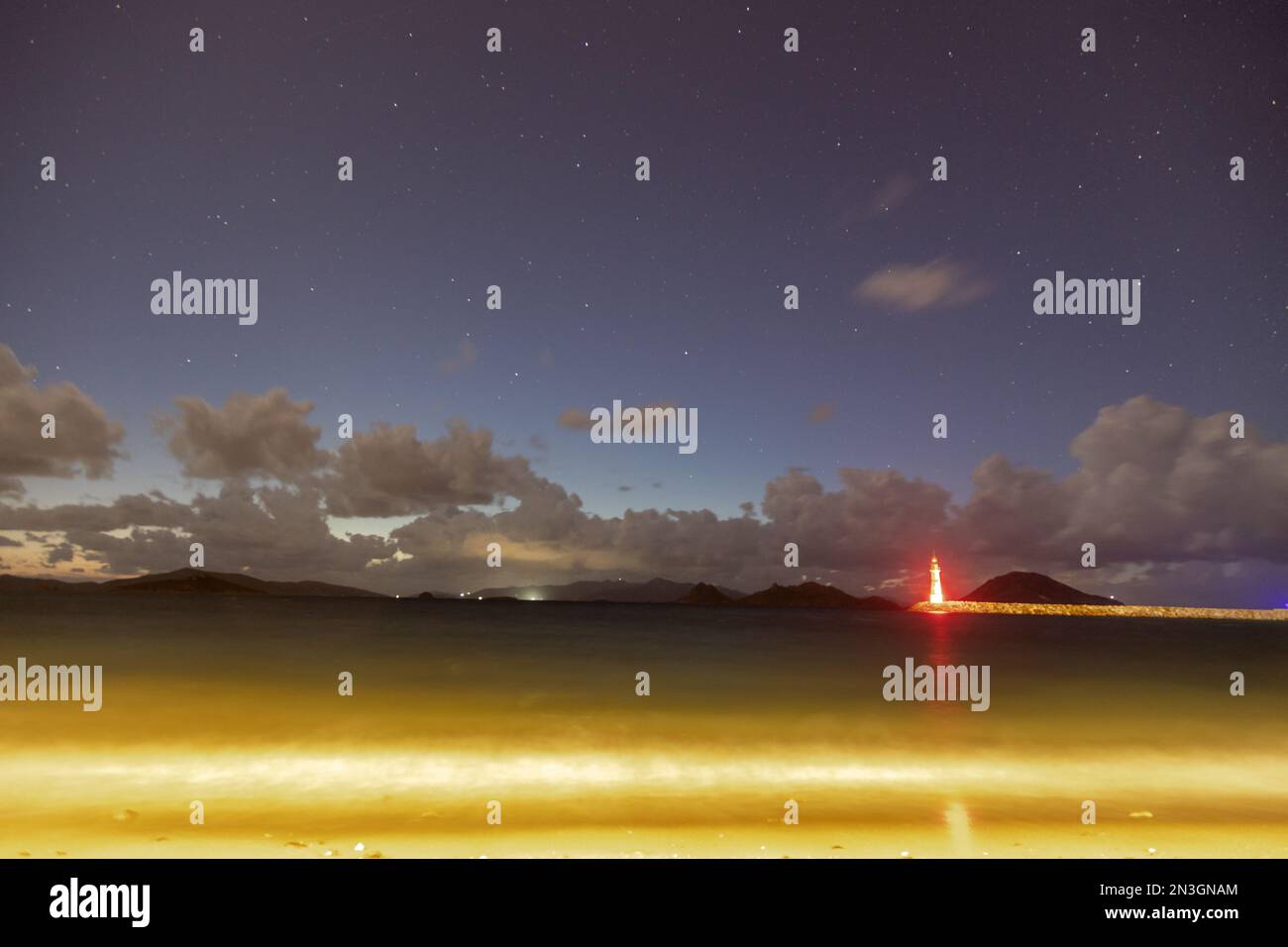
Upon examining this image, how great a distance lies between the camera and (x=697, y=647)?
137ft

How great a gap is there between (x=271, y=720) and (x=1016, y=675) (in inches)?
1088

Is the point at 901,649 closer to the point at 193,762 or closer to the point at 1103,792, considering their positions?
the point at 1103,792

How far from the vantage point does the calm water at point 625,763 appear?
7.82m

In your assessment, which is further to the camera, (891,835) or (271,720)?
(271,720)

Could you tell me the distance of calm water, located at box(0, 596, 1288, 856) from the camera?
25.7ft

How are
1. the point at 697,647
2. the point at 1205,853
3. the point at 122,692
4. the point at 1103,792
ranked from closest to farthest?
the point at 1205,853 < the point at 1103,792 < the point at 122,692 < the point at 697,647

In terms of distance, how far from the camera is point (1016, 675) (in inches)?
1117

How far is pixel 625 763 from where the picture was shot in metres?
11.7

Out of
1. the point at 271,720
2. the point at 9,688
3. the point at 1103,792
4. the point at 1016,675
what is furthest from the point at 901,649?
the point at 9,688
